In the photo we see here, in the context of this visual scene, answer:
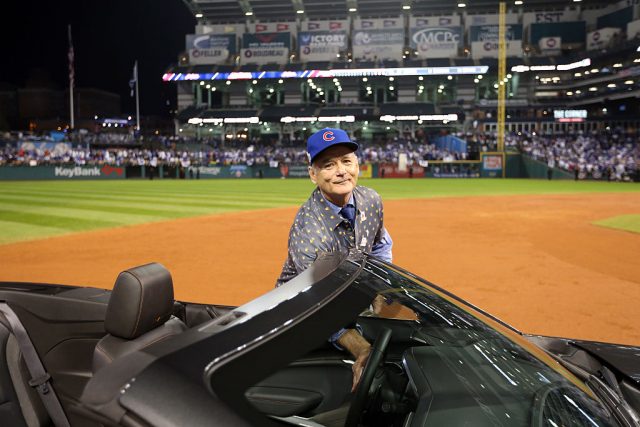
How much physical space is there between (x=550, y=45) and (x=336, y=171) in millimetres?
79254

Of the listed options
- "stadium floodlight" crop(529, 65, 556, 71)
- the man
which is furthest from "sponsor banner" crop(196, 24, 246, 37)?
the man

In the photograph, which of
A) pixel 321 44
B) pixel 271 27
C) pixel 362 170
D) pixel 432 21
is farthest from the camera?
pixel 271 27

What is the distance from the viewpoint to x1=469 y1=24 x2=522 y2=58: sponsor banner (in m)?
70.2

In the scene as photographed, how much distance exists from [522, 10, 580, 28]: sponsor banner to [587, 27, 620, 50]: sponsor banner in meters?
5.72

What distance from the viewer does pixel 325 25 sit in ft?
256

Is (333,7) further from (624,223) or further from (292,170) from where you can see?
(624,223)

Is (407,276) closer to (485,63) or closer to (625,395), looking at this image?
(625,395)

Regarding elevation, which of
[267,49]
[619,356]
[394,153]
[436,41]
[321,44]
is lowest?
[619,356]

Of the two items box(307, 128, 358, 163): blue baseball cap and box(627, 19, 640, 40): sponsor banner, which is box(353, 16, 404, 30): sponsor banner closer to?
box(627, 19, 640, 40): sponsor banner

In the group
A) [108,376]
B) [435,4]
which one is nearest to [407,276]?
[108,376]

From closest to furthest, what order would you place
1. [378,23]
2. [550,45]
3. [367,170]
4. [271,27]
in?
[367,170], [550,45], [378,23], [271,27]

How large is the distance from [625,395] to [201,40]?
82268mm

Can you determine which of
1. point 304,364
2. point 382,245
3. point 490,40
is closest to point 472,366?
point 304,364

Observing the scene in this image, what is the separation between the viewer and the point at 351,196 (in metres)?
3.23
